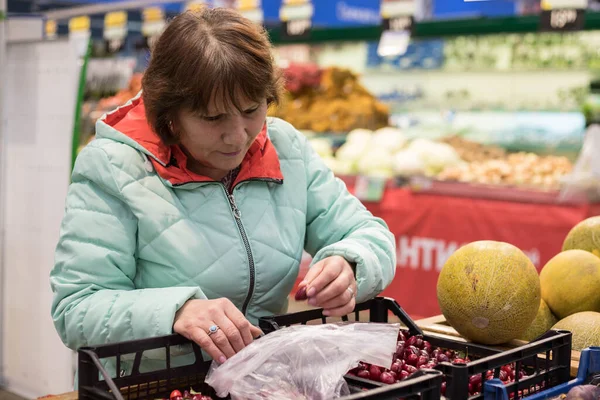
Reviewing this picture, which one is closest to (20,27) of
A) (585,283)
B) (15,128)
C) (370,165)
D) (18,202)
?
(15,128)

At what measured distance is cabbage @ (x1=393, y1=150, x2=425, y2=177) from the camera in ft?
17.9

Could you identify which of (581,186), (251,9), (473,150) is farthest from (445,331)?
(251,9)

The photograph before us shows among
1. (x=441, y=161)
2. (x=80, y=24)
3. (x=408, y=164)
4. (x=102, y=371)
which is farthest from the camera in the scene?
(x=80, y=24)

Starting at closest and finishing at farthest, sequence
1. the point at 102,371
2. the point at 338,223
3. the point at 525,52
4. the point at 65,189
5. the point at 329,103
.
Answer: the point at 102,371
the point at 338,223
the point at 65,189
the point at 329,103
the point at 525,52

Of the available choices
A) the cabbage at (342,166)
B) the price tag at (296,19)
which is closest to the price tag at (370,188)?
the cabbage at (342,166)

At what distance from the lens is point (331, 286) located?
166 cm

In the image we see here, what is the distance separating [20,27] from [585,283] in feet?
11.7

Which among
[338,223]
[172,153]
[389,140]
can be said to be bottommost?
[389,140]

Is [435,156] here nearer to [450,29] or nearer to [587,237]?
[450,29]

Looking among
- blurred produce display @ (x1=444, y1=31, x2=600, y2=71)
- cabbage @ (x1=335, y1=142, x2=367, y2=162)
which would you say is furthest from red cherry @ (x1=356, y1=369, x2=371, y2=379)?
blurred produce display @ (x1=444, y1=31, x2=600, y2=71)

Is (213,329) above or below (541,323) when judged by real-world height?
above

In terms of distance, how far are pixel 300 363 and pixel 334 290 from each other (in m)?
0.26

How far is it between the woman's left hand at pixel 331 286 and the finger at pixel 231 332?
218 millimetres

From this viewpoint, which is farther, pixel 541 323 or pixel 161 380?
pixel 541 323
